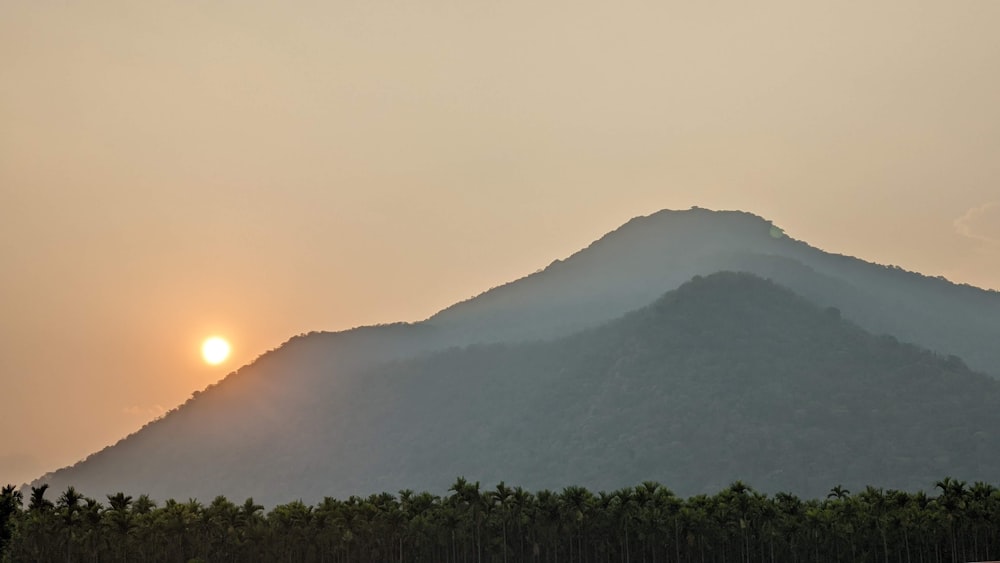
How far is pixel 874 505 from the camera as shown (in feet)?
547

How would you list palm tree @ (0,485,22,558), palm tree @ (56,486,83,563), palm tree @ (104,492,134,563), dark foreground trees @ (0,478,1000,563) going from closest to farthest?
palm tree @ (0,485,22,558)
palm tree @ (56,486,83,563)
palm tree @ (104,492,134,563)
dark foreground trees @ (0,478,1000,563)

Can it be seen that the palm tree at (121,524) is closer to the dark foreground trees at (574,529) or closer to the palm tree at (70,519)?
the dark foreground trees at (574,529)

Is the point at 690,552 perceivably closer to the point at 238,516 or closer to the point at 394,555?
the point at 394,555

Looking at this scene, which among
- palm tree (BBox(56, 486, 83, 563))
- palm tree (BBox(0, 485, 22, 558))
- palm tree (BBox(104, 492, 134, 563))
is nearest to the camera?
palm tree (BBox(0, 485, 22, 558))

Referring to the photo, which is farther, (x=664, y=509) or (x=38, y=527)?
(x=664, y=509)

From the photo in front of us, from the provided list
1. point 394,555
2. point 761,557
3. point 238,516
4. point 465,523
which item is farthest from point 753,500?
point 238,516

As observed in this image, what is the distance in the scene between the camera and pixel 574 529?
170250 mm

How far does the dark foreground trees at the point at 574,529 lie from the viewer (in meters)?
163

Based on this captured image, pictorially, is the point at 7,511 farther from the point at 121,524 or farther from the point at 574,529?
the point at 574,529

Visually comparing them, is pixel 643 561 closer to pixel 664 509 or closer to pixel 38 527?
pixel 664 509

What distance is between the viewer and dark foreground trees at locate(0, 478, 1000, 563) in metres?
163

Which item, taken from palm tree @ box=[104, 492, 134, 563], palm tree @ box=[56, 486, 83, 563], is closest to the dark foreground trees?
palm tree @ box=[104, 492, 134, 563]

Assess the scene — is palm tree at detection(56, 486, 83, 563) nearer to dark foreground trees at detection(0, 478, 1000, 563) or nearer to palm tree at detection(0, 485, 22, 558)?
dark foreground trees at detection(0, 478, 1000, 563)

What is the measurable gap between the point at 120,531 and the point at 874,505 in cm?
10241
